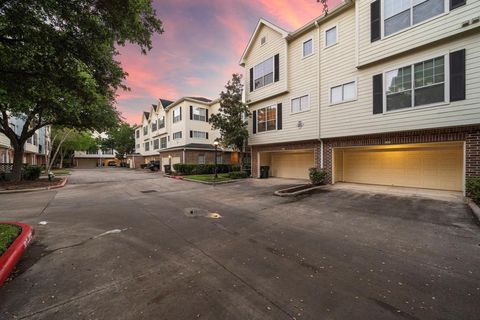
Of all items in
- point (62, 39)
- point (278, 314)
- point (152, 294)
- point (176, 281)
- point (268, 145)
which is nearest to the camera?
point (278, 314)

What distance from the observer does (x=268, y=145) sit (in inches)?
683

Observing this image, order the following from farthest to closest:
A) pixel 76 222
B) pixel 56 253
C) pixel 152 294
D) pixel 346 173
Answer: pixel 346 173 < pixel 76 222 < pixel 56 253 < pixel 152 294

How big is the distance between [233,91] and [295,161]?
817 centimetres

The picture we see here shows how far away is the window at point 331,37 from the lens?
12.8 meters

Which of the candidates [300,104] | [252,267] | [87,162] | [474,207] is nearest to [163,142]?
[300,104]

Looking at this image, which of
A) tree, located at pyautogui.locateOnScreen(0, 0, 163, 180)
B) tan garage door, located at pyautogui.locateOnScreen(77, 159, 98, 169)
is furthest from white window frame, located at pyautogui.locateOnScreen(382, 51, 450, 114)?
tan garage door, located at pyautogui.locateOnScreen(77, 159, 98, 169)

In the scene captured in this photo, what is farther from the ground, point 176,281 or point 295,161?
point 295,161

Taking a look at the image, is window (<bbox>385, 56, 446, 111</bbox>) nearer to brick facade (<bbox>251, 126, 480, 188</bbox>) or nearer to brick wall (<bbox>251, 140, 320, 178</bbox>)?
brick facade (<bbox>251, 126, 480, 188</bbox>)

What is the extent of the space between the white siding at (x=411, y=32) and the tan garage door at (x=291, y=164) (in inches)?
307

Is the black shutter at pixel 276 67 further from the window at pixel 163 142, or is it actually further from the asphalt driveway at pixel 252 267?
the window at pixel 163 142

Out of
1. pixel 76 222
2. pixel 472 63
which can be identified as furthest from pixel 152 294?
pixel 472 63

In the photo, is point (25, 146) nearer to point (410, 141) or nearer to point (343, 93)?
point (343, 93)

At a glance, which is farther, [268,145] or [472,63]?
[268,145]

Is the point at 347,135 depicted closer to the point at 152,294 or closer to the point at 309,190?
the point at 309,190
